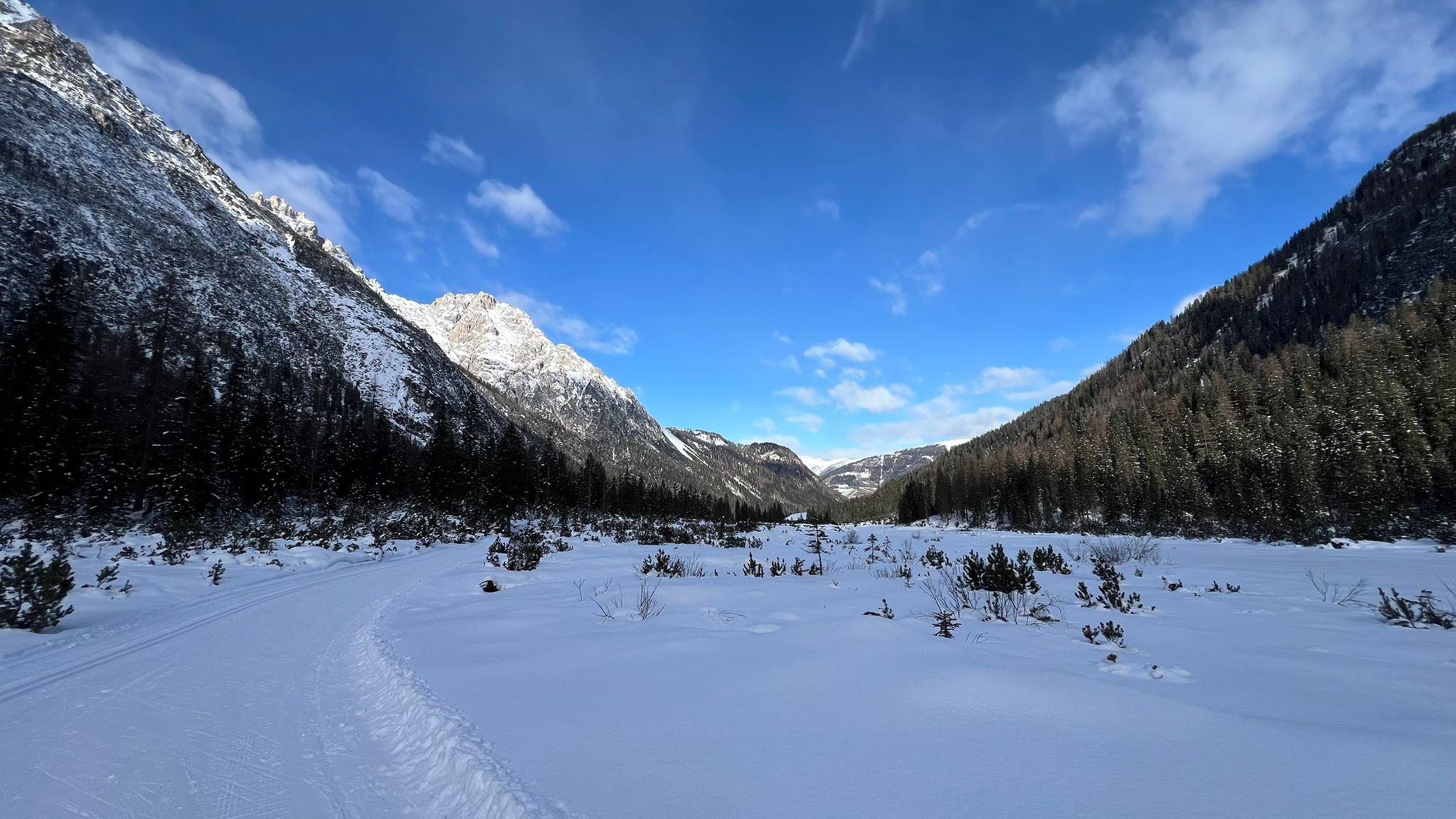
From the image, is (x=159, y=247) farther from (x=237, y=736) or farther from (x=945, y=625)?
(x=945, y=625)

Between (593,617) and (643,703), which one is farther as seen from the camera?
(593,617)

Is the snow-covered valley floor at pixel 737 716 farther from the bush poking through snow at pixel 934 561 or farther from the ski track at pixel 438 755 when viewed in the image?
the bush poking through snow at pixel 934 561

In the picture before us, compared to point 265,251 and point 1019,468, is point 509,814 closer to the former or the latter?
point 1019,468

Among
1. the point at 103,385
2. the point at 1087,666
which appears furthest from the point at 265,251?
the point at 1087,666

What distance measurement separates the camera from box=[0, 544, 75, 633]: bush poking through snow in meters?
6.80

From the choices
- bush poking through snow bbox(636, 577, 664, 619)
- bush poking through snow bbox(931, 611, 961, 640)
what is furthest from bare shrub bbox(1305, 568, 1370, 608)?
bush poking through snow bbox(636, 577, 664, 619)

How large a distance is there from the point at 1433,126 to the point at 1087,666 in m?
198

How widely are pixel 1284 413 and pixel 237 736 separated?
59.0 metres

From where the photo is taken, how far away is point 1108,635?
503cm

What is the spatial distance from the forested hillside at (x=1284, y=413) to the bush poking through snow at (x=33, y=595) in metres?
41.3

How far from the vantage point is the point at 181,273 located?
8062 centimetres

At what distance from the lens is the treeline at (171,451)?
24391 millimetres

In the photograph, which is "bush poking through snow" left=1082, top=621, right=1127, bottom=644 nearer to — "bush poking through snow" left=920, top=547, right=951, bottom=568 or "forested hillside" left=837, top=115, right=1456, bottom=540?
"bush poking through snow" left=920, top=547, right=951, bottom=568

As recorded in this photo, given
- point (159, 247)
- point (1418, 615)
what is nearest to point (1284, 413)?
point (1418, 615)
